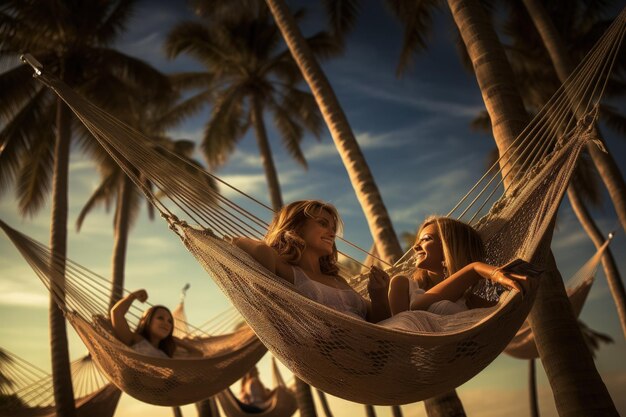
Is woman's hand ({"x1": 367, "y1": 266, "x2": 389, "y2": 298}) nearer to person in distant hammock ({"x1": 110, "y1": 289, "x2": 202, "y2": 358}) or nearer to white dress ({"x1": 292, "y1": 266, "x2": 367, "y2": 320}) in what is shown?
white dress ({"x1": 292, "y1": 266, "x2": 367, "y2": 320})

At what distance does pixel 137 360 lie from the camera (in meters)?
3.54

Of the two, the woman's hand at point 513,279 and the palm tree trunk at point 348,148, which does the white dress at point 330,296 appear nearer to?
the woman's hand at point 513,279

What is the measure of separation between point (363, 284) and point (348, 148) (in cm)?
220

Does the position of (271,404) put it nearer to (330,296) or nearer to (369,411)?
(369,411)

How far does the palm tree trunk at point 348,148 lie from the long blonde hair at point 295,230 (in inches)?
70.9

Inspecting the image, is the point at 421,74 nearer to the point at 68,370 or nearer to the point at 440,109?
the point at 440,109

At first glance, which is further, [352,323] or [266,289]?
[266,289]

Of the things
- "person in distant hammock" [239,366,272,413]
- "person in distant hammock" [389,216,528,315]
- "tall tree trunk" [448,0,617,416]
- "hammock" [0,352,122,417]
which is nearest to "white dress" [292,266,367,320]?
"person in distant hammock" [389,216,528,315]

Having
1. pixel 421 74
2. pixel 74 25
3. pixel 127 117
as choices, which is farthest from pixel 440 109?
pixel 74 25

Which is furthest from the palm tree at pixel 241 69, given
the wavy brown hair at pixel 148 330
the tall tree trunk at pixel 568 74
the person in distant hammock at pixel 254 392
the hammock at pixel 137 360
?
the hammock at pixel 137 360

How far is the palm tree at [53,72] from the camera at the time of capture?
7.45m

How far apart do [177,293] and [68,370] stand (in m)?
1.91

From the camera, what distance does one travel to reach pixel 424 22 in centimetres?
816

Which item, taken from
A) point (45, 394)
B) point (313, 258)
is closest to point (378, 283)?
point (313, 258)
